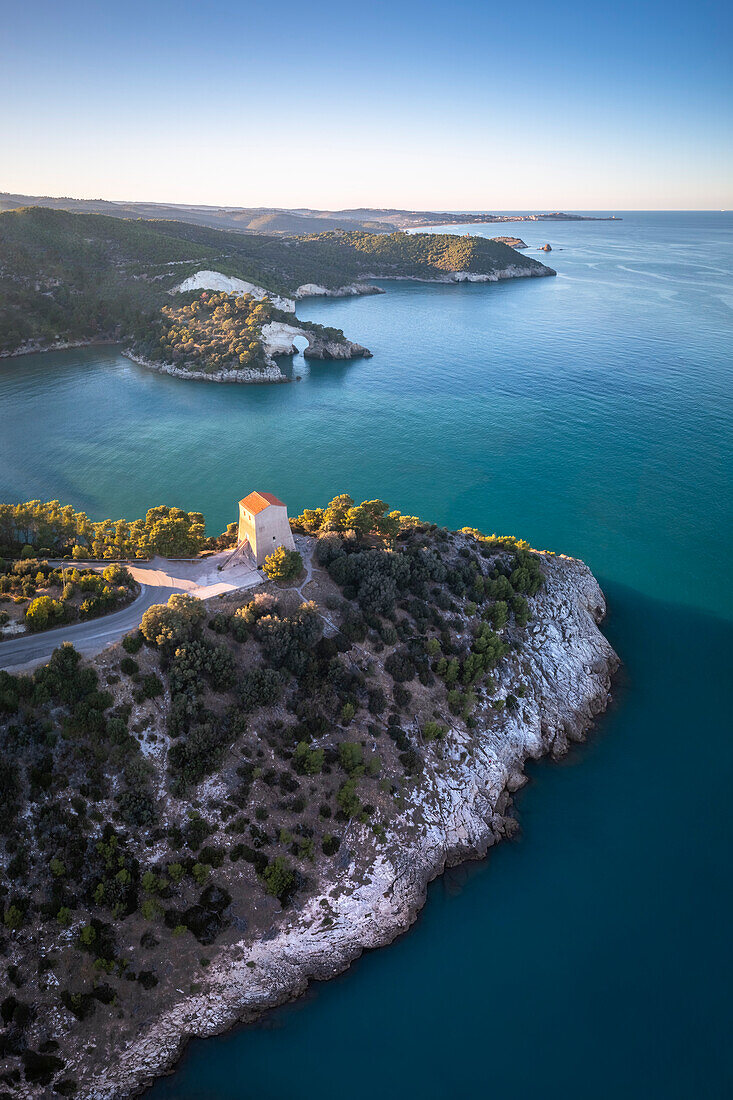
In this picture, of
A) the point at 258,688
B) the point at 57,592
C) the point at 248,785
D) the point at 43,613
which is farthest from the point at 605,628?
the point at 43,613

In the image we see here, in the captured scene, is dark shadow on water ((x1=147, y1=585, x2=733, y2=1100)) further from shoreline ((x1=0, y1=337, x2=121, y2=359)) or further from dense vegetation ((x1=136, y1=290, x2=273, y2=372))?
shoreline ((x1=0, y1=337, x2=121, y2=359))

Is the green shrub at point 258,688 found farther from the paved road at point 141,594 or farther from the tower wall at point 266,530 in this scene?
the tower wall at point 266,530

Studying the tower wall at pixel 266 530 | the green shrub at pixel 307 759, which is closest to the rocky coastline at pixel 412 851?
the green shrub at pixel 307 759

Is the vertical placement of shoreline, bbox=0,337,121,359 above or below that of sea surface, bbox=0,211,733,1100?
above

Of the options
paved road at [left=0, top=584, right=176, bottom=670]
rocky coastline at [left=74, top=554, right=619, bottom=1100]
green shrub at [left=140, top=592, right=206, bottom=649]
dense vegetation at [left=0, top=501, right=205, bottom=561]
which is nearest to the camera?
rocky coastline at [left=74, top=554, right=619, bottom=1100]

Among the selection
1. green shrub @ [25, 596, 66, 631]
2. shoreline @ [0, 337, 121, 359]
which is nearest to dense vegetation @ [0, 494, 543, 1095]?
green shrub @ [25, 596, 66, 631]

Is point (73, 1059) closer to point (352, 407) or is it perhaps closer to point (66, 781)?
point (66, 781)
